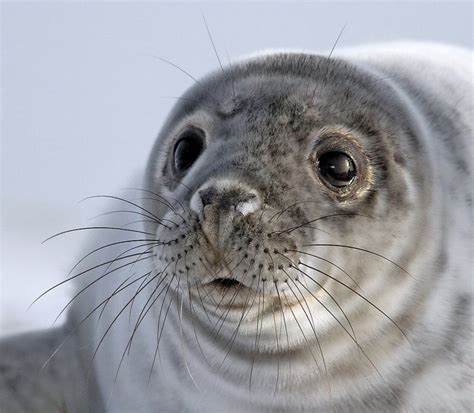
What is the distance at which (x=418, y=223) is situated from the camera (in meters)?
2.39

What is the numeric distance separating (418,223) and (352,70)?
419 millimetres

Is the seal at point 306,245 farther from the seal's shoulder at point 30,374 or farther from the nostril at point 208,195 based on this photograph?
the seal's shoulder at point 30,374

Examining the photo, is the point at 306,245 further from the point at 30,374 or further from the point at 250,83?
the point at 30,374

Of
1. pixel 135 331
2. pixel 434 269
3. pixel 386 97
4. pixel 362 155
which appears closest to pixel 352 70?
pixel 386 97

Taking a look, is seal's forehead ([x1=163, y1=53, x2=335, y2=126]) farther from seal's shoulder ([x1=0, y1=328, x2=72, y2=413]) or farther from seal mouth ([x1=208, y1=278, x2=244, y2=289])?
seal's shoulder ([x1=0, y1=328, x2=72, y2=413])

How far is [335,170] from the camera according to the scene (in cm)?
234

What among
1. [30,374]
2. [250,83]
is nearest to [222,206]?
[250,83]

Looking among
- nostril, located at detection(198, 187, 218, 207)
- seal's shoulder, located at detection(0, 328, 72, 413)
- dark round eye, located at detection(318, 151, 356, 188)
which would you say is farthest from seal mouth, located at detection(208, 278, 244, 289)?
seal's shoulder, located at detection(0, 328, 72, 413)

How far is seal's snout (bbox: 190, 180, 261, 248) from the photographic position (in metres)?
2.11

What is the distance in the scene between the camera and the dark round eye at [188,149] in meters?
2.48

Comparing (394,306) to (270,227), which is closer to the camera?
(270,227)

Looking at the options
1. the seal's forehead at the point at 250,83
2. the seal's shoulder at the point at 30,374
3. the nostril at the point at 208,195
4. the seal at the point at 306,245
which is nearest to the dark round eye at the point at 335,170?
the seal at the point at 306,245

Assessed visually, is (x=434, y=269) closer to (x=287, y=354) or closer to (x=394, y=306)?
(x=394, y=306)

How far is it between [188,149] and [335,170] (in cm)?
38
